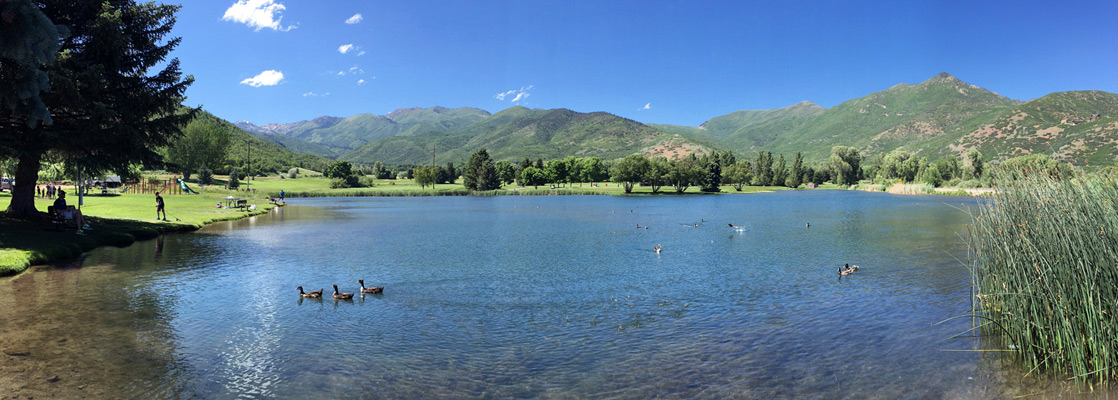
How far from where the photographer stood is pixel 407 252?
120 feet

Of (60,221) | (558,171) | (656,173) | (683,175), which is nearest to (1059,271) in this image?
(60,221)

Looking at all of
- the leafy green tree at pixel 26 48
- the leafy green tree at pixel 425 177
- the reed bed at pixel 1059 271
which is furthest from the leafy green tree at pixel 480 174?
the reed bed at pixel 1059 271

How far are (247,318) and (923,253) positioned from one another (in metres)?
38.7

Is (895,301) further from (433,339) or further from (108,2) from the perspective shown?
(108,2)

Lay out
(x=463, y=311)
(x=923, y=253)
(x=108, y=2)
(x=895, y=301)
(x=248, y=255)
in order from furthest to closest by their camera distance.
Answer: (x=923, y=253) → (x=248, y=255) → (x=108, y=2) → (x=895, y=301) → (x=463, y=311)

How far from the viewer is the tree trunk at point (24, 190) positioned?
3174cm

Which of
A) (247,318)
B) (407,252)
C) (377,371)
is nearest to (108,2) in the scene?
(407,252)

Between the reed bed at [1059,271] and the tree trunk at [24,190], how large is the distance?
4515 cm

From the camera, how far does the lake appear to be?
481 inches

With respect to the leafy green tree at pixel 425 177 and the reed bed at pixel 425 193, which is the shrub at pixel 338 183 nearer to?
the reed bed at pixel 425 193

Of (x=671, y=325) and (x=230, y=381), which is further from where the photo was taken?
(x=671, y=325)

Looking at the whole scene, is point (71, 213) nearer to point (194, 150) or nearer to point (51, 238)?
point (51, 238)

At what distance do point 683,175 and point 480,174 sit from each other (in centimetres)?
6208

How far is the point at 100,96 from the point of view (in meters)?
30.3
